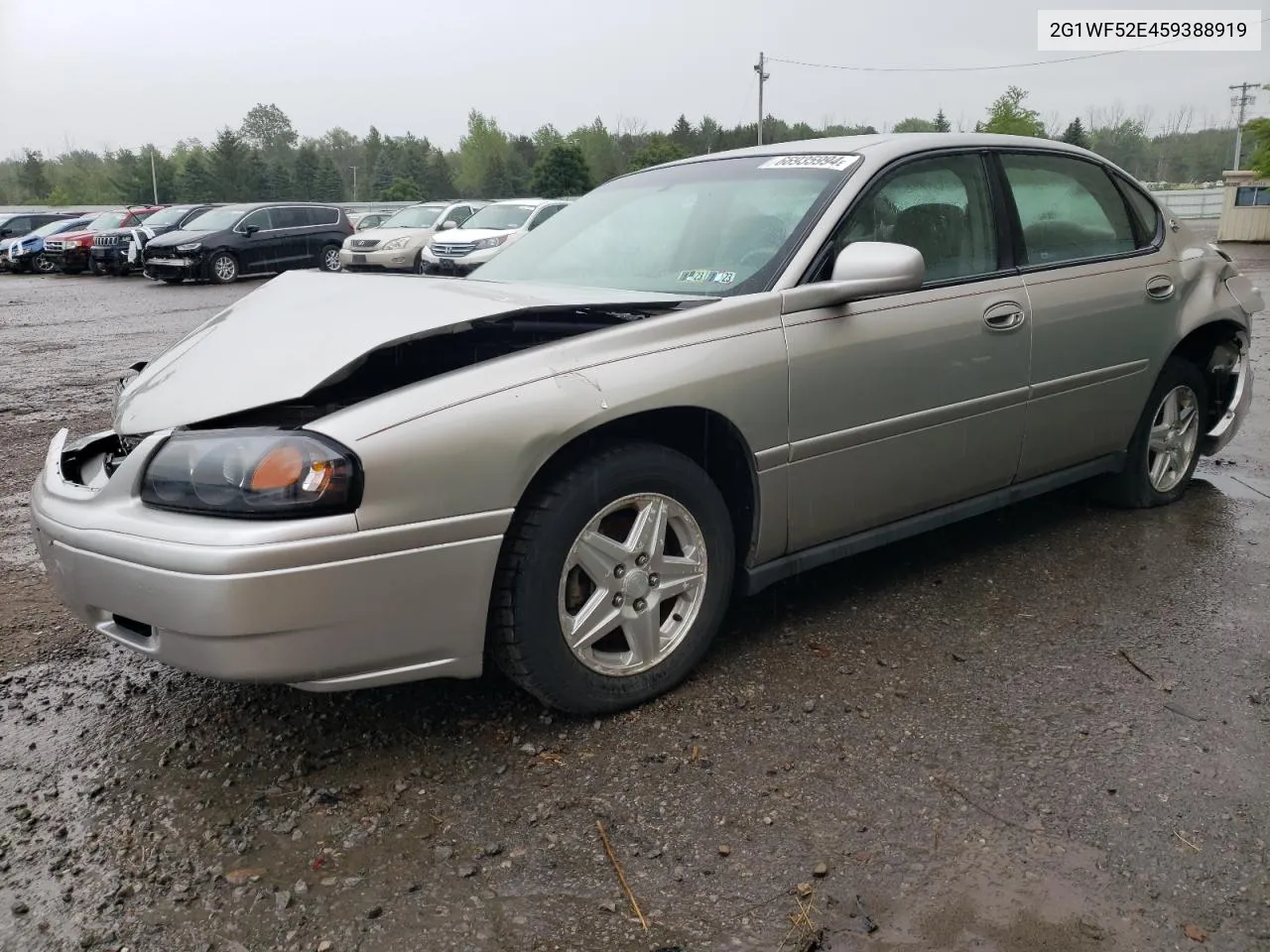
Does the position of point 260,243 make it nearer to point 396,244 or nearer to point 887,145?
point 396,244

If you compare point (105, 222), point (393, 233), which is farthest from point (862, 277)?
point (105, 222)

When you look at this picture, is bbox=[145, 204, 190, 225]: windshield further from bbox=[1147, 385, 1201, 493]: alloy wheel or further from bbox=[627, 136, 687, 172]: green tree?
bbox=[1147, 385, 1201, 493]: alloy wheel

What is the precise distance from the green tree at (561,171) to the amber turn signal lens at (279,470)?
53647 millimetres

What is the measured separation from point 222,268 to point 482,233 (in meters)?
6.32

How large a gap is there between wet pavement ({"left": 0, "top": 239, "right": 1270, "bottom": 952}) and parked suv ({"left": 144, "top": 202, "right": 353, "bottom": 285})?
1947cm

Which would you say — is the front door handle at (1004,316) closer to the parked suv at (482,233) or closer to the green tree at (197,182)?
the parked suv at (482,233)

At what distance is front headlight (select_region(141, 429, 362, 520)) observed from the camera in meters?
2.38

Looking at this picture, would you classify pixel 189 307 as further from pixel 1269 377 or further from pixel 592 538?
pixel 592 538

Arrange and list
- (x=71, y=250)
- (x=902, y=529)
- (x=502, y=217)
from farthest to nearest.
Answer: (x=71, y=250)
(x=502, y=217)
(x=902, y=529)

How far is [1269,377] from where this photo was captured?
830 cm

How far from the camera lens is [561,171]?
54812mm

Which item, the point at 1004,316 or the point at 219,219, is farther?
the point at 219,219

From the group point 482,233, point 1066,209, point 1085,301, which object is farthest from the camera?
point 482,233

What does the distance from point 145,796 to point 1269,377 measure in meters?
8.50
